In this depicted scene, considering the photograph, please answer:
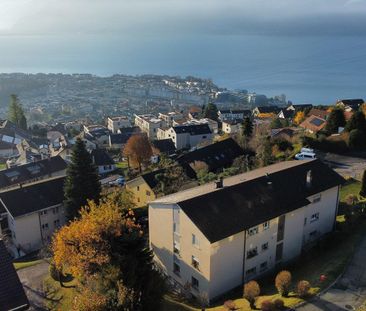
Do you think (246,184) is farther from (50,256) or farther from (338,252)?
(50,256)

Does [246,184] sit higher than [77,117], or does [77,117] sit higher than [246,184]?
[246,184]

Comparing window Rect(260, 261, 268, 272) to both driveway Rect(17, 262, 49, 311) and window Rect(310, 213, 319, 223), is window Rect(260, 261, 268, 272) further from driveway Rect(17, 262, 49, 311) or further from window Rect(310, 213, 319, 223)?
driveway Rect(17, 262, 49, 311)

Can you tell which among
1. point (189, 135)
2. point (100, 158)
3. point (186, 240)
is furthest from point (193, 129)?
point (186, 240)

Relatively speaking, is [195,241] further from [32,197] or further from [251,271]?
[32,197]

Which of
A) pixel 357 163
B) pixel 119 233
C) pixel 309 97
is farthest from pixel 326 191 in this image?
pixel 309 97

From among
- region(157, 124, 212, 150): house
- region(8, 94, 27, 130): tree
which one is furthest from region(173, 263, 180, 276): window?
region(8, 94, 27, 130): tree

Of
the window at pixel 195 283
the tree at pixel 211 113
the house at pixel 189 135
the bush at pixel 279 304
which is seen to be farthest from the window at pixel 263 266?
the tree at pixel 211 113
